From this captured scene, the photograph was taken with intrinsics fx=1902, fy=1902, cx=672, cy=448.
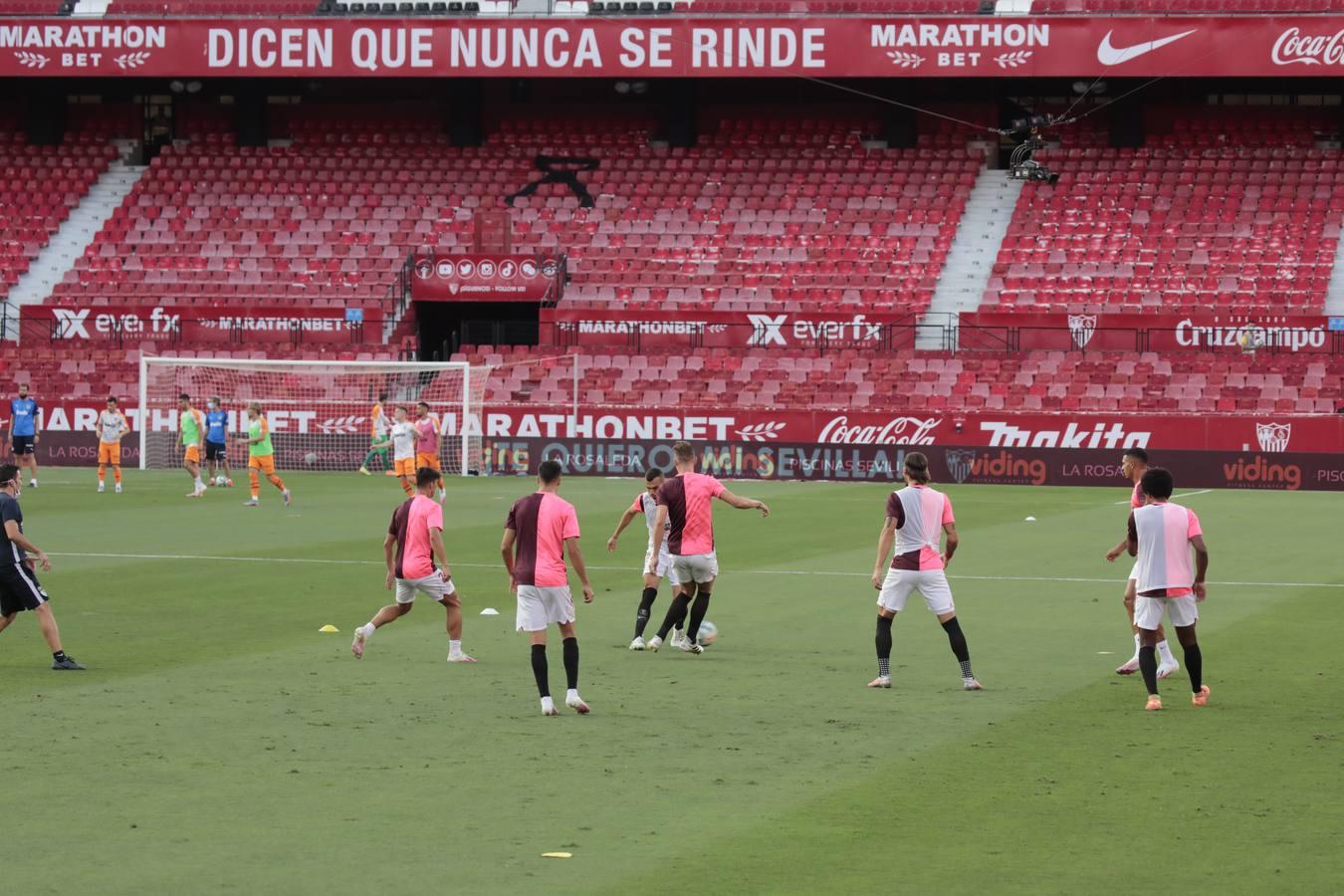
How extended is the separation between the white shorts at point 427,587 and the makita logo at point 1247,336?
34231 mm

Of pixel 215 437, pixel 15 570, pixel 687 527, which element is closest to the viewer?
pixel 15 570

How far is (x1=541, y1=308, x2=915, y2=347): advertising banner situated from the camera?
156 feet

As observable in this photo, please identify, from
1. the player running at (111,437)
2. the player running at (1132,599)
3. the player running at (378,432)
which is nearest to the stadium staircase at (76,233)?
the player running at (378,432)

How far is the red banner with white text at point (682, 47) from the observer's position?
49844mm

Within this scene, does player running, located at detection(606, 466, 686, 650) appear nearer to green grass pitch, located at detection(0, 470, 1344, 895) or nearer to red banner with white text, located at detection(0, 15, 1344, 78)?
green grass pitch, located at detection(0, 470, 1344, 895)

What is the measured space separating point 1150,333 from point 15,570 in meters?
36.4

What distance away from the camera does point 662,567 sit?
53.4 ft

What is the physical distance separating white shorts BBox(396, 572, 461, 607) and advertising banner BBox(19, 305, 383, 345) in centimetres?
3510

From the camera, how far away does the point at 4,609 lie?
14398 mm

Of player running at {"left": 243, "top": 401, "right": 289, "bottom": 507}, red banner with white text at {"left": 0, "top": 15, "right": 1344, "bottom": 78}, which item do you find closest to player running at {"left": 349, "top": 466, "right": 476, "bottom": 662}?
player running at {"left": 243, "top": 401, "right": 289, "bottom": 507}

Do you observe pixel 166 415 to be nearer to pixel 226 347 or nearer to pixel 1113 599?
pixel 226 347

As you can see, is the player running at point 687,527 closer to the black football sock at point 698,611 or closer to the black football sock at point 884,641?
the black football sock at point 698,611

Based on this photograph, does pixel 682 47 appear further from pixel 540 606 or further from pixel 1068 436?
pixel 540 606

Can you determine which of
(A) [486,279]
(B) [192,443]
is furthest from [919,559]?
(A) [486,279]
